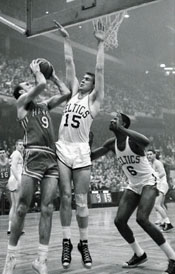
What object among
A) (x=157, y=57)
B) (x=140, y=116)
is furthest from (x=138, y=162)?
(x=157, y=57)

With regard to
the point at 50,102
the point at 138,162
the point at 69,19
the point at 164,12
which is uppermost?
the point at 164,12

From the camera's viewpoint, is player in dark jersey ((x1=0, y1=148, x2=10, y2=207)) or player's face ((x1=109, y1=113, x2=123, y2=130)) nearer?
player's face ((x1=109, y1=113, x2=123, y2=130))

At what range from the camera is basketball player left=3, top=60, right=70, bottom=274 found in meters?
4.32

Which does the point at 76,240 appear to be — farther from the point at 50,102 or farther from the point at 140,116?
the point at 140,116

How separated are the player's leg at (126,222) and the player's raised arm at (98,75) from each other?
125 cm

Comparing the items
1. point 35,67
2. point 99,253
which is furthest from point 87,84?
point 99,253

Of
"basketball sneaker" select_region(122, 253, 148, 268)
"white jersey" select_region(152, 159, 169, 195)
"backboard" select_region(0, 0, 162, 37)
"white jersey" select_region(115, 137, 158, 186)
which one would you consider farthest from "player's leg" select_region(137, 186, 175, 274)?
"white jersey" select_region(152, 159, 169, 195)

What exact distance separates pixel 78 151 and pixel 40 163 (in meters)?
0.68

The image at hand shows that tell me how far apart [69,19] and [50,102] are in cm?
227

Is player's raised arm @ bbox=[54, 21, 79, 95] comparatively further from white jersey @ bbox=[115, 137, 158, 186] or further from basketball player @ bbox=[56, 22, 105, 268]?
white jersey @ bbox=[115, 137, 158, 186]

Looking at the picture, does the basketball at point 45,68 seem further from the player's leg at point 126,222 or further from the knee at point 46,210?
the player's leg at point 126,222

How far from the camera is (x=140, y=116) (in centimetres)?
3080

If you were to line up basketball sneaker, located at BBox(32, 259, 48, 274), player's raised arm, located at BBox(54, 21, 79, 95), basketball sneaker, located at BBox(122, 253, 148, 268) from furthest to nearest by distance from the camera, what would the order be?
player's raised arm, located at BBox(54, 21, 79, 95) < basketball sneaker, located at BBox(122, 253, 148, 268) < basketball sneaker, located at BBox(32, 259, 48, 274)

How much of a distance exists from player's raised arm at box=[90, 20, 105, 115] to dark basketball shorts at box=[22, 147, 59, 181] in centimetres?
102
